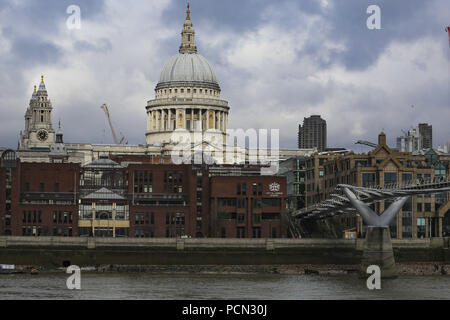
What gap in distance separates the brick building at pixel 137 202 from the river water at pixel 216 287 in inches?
998

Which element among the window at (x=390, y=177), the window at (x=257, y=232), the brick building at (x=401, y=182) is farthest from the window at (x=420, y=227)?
the window at (x=257, y=232)

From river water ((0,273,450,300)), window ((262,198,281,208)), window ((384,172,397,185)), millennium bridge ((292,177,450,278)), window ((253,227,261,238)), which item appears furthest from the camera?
window ((262,198,281,208))

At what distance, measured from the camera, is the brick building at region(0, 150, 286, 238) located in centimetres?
13638

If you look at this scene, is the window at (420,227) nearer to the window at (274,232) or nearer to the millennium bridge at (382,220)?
the window at (274,232)

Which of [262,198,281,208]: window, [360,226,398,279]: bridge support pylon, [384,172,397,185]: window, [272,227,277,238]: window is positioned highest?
[384,172,397,185]: window

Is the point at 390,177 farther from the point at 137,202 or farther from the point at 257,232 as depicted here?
the point at 137,202

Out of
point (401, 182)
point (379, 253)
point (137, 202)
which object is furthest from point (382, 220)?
point (137, 202)

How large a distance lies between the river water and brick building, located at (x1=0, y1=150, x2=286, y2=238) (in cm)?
2534

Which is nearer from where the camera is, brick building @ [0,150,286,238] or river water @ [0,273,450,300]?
river water @ [0,273,450,300]

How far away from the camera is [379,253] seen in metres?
110

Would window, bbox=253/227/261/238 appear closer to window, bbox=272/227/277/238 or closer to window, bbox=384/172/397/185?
window, bbox=272/227/277/238

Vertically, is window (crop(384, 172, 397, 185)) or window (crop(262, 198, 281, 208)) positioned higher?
window (crop(384, 172, 397, 185))

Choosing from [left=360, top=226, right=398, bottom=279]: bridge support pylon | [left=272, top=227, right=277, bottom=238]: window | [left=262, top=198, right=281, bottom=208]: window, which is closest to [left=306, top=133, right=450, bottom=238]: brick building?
[left=262, top=198, right=281, bottom=208]: window

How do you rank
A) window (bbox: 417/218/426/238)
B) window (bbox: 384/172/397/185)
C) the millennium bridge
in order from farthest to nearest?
window (bbox: 417/218/426/238), window (bbox: 384/172/397/185), the millennium bridge
